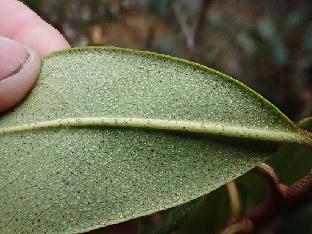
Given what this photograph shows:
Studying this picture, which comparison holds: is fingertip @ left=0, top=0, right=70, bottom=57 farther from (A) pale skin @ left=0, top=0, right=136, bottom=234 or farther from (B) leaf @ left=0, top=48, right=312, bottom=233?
(B) leaf @ left=0, top=48, right=312, bottom=233

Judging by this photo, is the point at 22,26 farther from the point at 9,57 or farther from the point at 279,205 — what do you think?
the point at 279,205

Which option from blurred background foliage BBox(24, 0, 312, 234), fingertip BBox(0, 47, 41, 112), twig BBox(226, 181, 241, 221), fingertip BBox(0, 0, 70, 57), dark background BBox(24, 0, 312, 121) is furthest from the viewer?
dark background BBox(24, 0, 312, 121)

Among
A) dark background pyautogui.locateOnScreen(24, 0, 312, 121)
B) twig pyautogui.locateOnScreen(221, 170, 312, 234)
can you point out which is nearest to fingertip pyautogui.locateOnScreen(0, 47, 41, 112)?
twig pyautogui.locateOnScreen(221, 170, 312, 234)

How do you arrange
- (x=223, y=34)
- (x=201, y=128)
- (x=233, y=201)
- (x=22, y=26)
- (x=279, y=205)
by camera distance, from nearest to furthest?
(x=201, y=128)
(x=279, y=205)
(x=233, y=201)
(x=22, y=26)
(x=223, y=34)

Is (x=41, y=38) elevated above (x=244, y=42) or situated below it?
above

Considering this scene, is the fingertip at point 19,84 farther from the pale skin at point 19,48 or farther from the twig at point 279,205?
the twig at point 279,205

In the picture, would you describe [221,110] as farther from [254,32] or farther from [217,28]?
[217,28]

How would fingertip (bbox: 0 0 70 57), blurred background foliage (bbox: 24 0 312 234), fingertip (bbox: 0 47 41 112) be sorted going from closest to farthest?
fingertip (bbox: 0 47 41 112) < fingertip (bbox: 0 0 70 57) < blurred background foliage (bbox: 24 0 312 234)

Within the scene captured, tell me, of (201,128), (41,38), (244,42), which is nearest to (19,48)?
(41,38)
